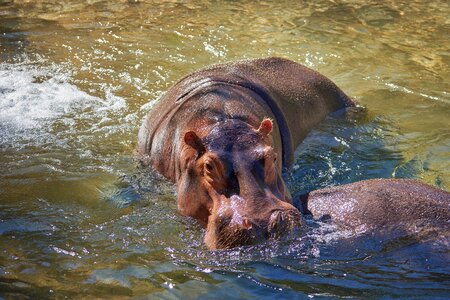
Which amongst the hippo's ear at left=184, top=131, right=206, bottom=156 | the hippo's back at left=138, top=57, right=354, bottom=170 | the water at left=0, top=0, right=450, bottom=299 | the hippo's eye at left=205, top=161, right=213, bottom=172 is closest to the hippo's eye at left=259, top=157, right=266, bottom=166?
the hippo's eye at left=205, top=161, right=213, bottom=172

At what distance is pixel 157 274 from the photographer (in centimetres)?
408

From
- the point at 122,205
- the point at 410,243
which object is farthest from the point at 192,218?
the point at 410,243

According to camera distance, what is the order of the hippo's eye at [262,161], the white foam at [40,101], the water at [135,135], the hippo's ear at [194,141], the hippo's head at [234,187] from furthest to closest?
1. the white foam at [40,101]
2. the hippo's ear at [194,141]
3. the hippo's eye at [262,161]
4. the hippo's head at [234,187]
5. the water at [135,135]

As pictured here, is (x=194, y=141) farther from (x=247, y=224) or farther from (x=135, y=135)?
(x=135, y=135)

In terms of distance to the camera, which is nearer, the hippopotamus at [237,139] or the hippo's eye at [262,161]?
the hippopotamus at [237,139]

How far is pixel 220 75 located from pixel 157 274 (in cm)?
250

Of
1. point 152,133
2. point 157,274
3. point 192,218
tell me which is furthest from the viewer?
point 152,133

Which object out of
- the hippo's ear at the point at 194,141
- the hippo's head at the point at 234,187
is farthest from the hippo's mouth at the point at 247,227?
the hippo's ear at the point at 194,141

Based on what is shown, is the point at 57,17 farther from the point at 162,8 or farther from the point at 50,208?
the point at 50,208

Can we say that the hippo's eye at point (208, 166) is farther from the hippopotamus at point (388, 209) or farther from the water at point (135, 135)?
the hippopotamus at point (388, 209)

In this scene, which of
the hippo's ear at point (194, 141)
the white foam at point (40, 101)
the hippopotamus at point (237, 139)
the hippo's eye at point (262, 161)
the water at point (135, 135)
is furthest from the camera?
the white foam at point (40, 101)

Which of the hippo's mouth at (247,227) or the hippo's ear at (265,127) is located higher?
the hippo's ear at (265,127)

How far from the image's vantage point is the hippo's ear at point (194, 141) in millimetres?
4785

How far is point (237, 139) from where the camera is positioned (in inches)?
188
